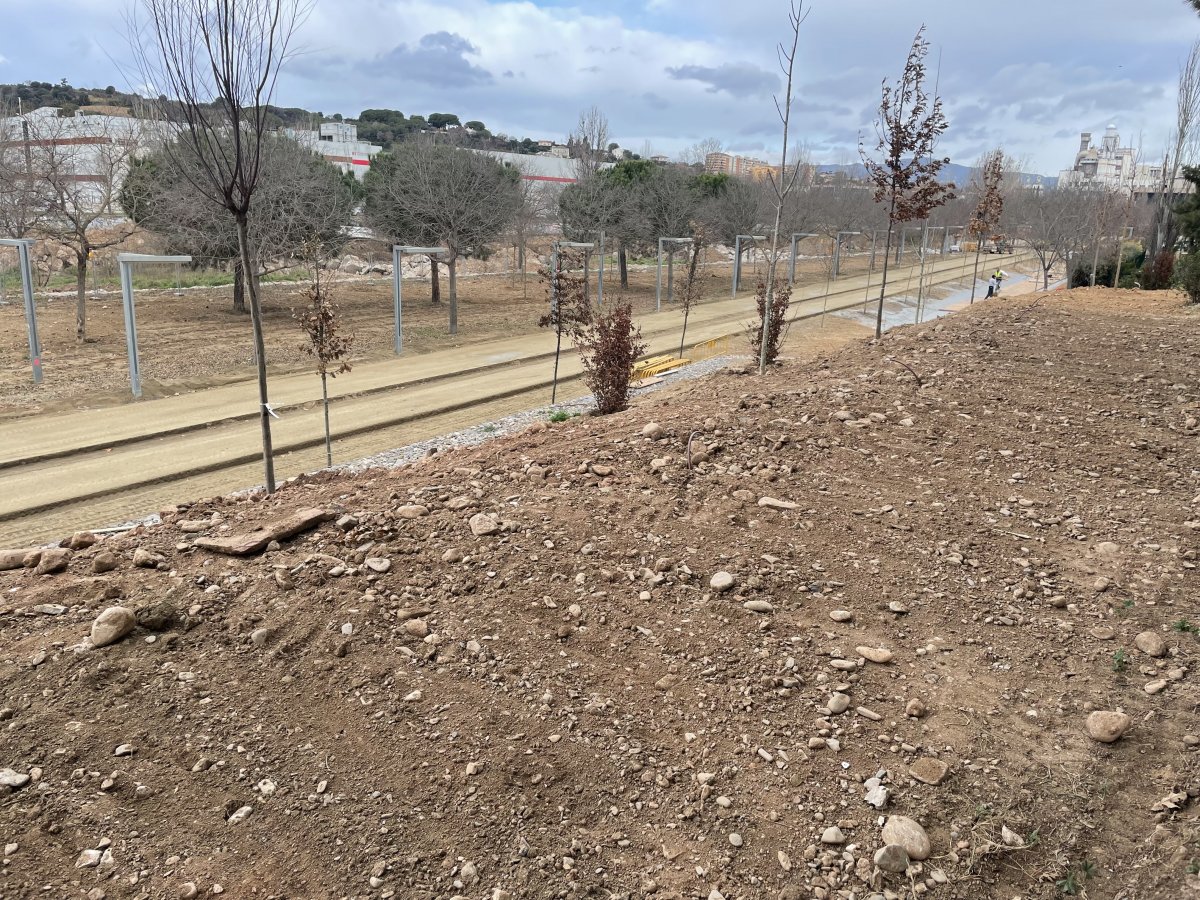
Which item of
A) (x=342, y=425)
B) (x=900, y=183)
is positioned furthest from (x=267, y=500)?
(x=900, y=183)

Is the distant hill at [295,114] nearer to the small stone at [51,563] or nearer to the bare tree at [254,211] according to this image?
the bare tree at [254,211]

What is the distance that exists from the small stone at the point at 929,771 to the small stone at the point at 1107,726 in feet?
2.63

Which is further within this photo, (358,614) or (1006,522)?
(1006,522)

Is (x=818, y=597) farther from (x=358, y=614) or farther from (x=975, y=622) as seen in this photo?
(x=358, y=614)

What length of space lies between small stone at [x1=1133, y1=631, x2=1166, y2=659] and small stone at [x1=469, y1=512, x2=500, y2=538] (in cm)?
384

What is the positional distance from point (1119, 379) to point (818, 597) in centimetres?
703

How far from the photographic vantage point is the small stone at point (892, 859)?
10.2 feet

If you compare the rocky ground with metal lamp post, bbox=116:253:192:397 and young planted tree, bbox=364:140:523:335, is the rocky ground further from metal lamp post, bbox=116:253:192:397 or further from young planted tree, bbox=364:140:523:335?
young planted tree, bbox=364:140:523:335

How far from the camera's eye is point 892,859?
313 centimetres

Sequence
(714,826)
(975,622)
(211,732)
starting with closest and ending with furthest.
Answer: (714,826) < (211,732) < (975,622)

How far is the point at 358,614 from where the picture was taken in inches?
178

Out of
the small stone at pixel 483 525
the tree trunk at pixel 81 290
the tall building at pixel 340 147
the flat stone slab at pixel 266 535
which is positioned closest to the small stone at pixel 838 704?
the small stone at pixel 483 525

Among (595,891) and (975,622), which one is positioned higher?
(975,622)

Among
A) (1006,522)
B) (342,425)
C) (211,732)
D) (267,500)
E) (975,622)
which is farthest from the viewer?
(342,425)
